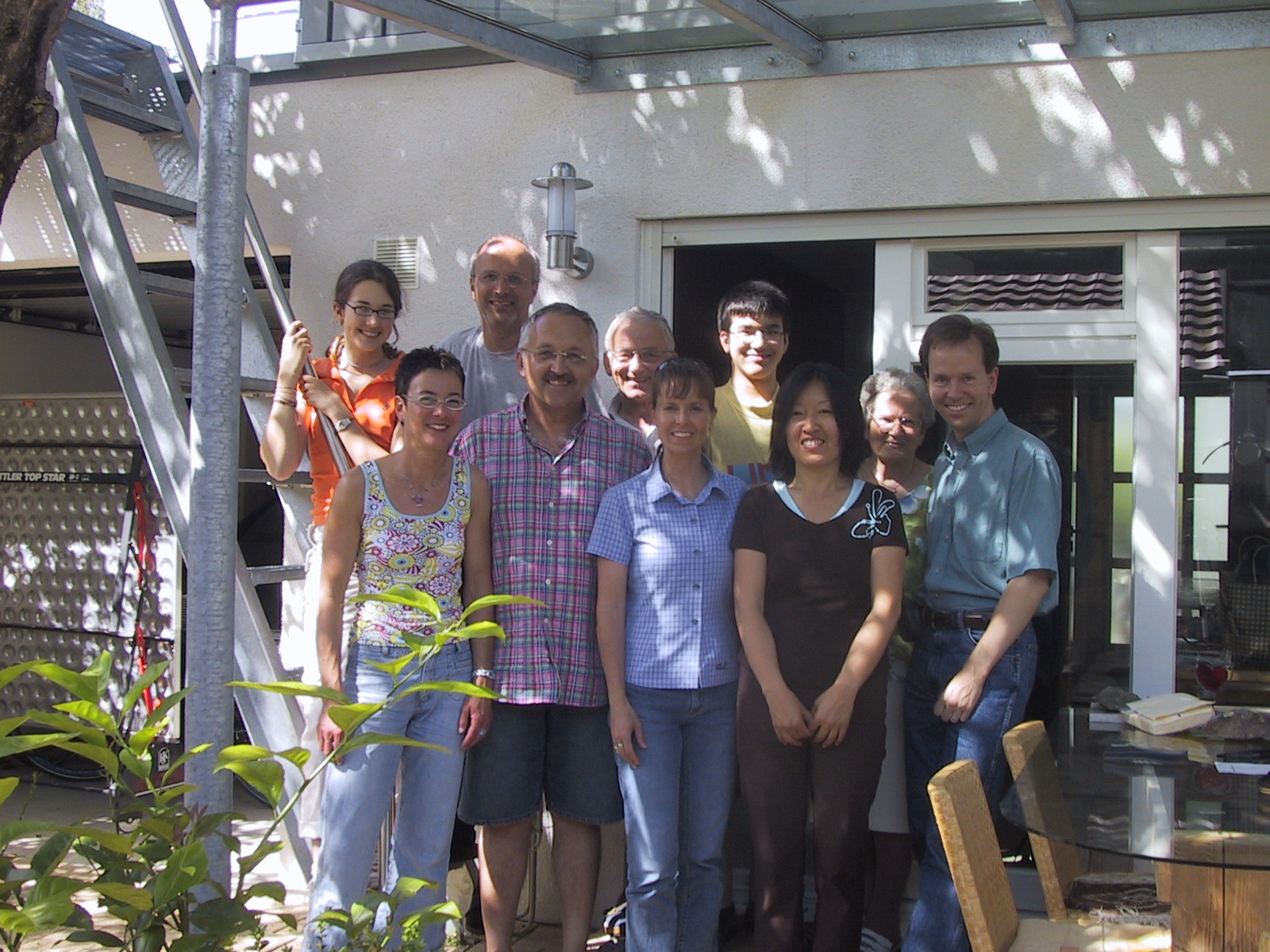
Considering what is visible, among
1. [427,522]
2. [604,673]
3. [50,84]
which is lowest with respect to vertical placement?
[604,673]

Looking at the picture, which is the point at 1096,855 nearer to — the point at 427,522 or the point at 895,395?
the point at 895,395

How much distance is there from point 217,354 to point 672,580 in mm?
1568

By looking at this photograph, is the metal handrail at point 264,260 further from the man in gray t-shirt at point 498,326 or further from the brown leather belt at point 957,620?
the brown leather belt at point 957,620

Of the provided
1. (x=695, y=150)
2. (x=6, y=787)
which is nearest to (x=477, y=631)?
(x=6, y=787)

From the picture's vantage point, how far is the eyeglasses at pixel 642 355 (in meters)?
3.73

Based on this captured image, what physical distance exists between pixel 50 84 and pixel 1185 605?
393 cm

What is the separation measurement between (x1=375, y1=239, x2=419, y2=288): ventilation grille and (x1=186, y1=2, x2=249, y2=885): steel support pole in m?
2.71

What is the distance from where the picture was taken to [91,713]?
4.00 feet

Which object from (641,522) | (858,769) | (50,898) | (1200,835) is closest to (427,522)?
(641,522)

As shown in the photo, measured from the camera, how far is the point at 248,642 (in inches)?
149

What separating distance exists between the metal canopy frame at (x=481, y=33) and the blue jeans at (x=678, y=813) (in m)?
2.05

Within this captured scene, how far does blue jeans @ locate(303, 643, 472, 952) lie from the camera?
3127mm

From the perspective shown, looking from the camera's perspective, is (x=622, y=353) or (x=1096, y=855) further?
(x=622, y=353)

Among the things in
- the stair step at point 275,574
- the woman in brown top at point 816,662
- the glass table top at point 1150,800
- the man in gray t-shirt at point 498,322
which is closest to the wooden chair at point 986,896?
the glass table top at point 1150,800
